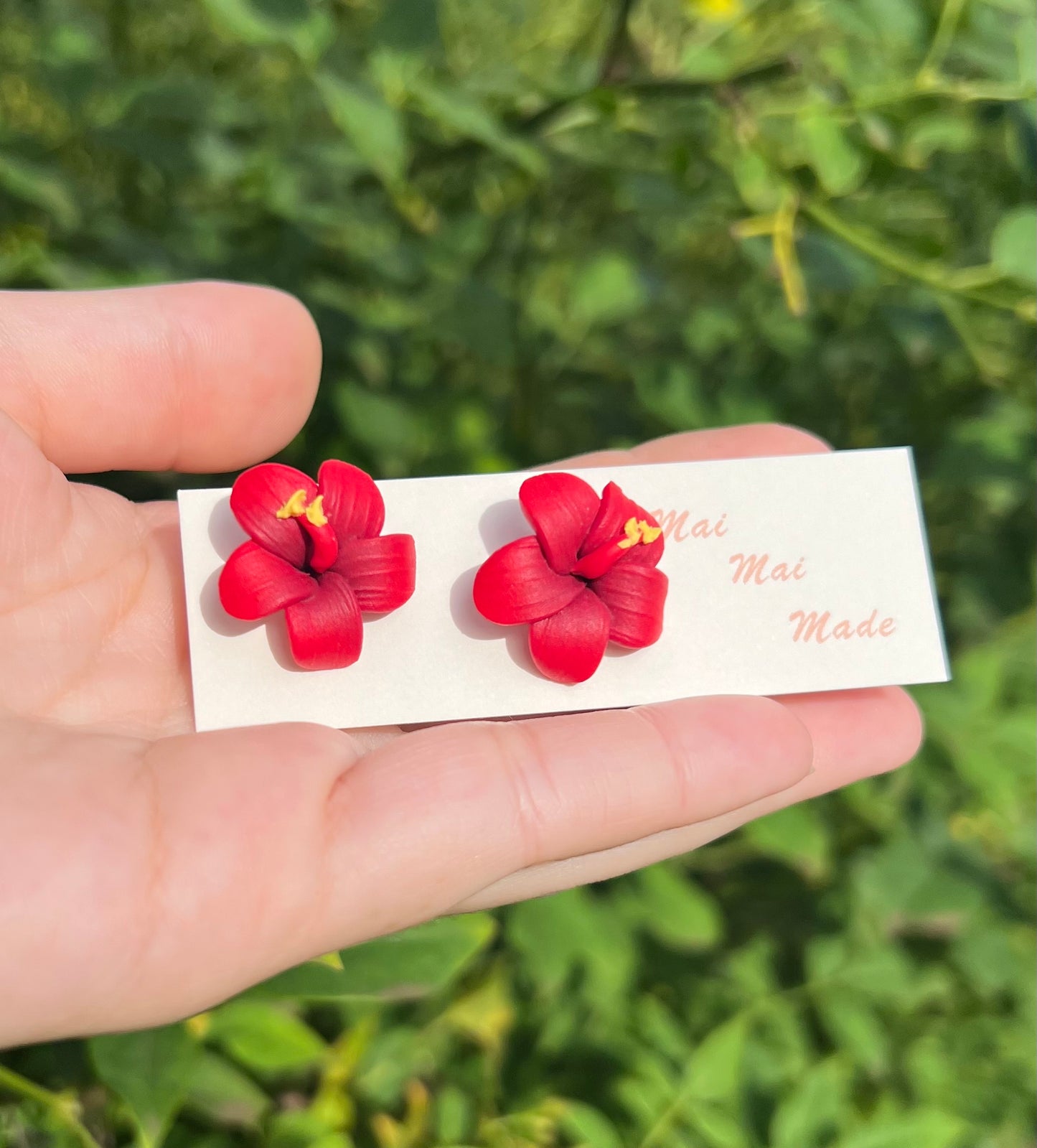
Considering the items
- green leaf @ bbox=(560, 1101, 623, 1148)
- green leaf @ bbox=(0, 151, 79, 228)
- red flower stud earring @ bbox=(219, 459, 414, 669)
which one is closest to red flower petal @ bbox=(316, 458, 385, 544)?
red flower stud earring @ bbox=(219, 459, 414, 669)

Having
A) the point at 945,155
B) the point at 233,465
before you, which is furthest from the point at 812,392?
the point at 233,465

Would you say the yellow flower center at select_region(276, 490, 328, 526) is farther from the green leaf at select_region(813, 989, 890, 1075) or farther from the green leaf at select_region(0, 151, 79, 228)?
the green leaf at select_region(813, 989, 890, 1075)

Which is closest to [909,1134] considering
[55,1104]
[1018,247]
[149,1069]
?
[149,1069]

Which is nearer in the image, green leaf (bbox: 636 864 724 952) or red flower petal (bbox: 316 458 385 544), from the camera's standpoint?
red flower petal (bbox: 316 458 385 544)

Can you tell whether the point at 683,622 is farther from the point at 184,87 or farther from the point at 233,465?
the point at 184,87

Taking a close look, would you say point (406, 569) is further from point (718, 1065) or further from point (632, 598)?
point (718, 1065)
